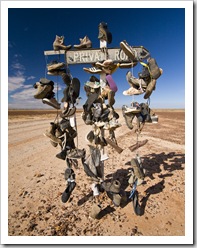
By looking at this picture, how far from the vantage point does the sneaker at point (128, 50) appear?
2.26 m

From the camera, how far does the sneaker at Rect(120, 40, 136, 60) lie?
89.0 inches

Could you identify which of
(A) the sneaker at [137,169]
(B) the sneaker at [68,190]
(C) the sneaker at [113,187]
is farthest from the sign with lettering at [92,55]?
(B) the sneaker at [68,190]

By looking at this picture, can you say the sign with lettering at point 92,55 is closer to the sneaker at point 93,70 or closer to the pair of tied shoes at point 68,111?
the sneaker at point 93,70

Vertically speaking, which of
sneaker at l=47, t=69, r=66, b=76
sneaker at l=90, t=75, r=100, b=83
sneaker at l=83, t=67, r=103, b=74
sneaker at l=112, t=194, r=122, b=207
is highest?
sneaker at l=83, t=67, r=103, b=74

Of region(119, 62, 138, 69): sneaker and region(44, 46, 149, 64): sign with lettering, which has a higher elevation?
region(44, 46, 149, 64): sign with lettering

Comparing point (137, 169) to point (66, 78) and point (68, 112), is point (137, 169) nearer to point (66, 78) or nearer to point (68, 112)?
point (68, 112)

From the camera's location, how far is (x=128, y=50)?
2.30 m

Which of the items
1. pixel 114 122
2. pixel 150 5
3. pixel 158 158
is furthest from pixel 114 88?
pixel 158 158

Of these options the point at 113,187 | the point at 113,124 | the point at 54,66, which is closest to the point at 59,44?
the point at 54,66

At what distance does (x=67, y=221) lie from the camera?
2.77 metres

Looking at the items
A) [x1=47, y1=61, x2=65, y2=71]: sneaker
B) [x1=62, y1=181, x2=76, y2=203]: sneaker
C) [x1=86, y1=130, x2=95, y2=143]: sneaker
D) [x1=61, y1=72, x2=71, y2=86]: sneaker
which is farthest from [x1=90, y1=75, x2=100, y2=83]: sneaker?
[x1=62, y1=181, x2=76, y2=203]: sneaker

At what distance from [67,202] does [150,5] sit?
3.55 metres

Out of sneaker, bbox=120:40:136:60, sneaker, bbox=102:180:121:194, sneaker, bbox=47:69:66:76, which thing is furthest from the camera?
sneaker, bbox=102:180:121:194

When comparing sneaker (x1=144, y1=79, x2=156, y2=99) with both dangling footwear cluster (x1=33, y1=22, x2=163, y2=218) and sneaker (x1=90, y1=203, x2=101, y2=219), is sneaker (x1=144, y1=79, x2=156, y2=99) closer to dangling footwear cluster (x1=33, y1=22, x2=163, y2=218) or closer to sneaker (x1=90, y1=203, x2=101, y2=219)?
dangling footwear cluster (x1=33, y1=22, x2=163, y2=218)
